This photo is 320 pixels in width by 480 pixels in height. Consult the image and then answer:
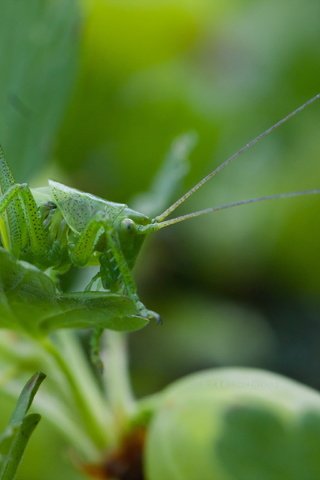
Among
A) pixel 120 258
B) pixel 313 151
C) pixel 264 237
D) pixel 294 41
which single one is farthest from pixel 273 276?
pixel 120 258

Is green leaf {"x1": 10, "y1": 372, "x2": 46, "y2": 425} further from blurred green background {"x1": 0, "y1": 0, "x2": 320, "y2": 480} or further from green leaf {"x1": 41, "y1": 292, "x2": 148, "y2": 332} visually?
blurred green background {"x1": 0, "y1": 0, "x2": 320, "y2": 480}

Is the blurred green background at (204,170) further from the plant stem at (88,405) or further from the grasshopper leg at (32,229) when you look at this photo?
the grasshopper leg at (32,229)

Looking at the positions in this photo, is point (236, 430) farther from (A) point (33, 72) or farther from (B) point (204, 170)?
(B) point (204, 170)

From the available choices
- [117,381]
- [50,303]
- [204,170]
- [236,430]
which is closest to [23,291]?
[50,303]

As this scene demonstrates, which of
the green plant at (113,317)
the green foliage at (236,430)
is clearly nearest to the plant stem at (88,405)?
the green plant at (113,317)

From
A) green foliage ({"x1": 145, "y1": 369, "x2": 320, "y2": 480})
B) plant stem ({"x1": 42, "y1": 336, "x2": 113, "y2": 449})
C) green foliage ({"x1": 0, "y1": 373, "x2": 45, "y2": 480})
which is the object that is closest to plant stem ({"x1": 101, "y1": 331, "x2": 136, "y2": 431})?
plant stem ({"x1": 42, "y1": 336, "x2": 113, "y2": 449})

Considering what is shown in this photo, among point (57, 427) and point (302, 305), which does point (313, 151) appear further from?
point (57, 427)
